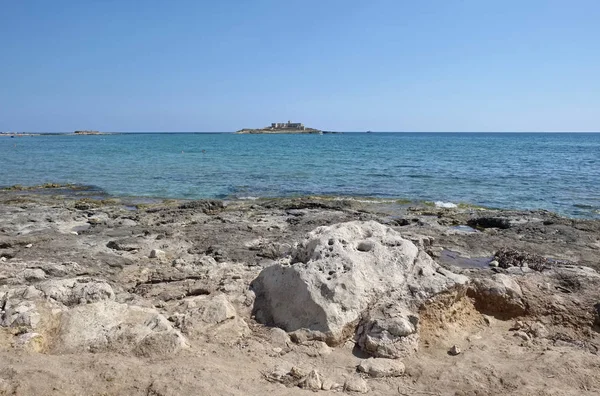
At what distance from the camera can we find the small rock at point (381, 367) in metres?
5.00

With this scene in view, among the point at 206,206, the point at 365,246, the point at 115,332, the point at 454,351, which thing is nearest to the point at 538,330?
the point at 454,351

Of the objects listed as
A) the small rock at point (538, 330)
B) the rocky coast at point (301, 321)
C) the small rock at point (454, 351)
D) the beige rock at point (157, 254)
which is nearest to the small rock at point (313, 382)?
the rocky coast at point (301, 321)

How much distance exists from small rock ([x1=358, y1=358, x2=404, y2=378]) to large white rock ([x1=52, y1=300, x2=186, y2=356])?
215 cm

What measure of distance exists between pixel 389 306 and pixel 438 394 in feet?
4.57

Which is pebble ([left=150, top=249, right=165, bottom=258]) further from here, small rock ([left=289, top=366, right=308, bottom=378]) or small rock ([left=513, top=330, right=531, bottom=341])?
small rock ([left=513, top=330, right=531, bottom=341])

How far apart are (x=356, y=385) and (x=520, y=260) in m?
6.24

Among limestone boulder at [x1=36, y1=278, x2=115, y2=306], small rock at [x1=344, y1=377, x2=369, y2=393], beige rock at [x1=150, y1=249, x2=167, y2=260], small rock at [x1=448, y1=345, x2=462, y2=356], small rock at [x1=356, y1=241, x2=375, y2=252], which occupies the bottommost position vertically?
small rock at [x1=448, y1=345, x2=462, y2=356]

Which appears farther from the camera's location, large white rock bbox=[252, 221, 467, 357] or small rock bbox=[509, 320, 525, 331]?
small rock bbox=[509, 320, 525, 331]

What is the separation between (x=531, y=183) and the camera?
80.4 ft

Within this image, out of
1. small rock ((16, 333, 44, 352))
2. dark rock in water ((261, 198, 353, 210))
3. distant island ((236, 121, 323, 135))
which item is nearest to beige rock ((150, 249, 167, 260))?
small rock ((16, 333, 44, 352))

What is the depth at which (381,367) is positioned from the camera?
16.6 ft

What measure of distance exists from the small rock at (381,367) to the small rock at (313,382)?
61 cm

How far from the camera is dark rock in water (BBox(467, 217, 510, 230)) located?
13433mm

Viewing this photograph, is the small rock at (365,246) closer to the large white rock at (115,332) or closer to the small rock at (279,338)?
the small rock at (279,338)
